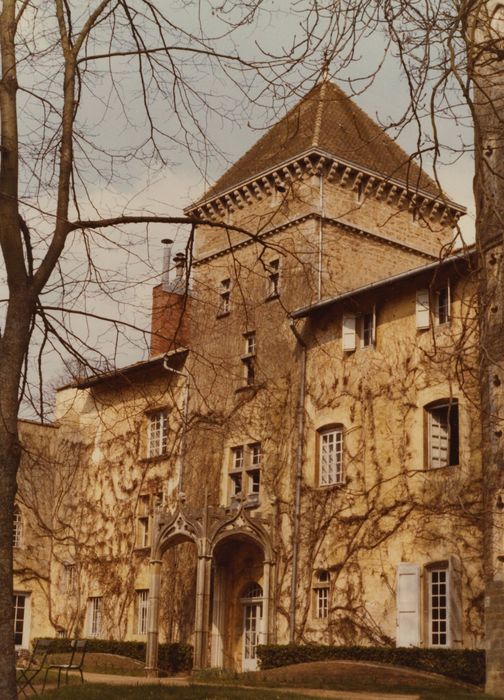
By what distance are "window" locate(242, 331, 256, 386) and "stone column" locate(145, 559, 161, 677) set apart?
18.2 feet

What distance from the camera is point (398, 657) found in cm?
2264

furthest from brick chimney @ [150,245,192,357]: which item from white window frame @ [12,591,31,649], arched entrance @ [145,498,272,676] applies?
white window frame @ [12,591,31,649]

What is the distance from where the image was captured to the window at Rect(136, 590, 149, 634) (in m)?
31.7

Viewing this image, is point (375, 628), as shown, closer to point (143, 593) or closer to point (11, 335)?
point (143, 593)

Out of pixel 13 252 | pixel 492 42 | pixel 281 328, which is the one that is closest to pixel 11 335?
pixel 13 252

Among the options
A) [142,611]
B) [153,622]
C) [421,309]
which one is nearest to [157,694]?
[153,622]

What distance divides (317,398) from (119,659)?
30.0 ft

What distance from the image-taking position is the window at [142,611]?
104 ft

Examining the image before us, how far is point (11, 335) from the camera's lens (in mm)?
10039

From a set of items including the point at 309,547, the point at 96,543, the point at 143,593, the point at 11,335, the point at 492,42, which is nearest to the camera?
the point at 492,42

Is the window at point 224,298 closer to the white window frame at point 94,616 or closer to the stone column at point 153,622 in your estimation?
the stone column at point 153,622

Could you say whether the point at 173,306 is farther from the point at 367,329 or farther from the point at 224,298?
the point at 224,298

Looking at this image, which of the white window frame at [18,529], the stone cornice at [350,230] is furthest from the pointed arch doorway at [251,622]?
the white window frame at [18,529]

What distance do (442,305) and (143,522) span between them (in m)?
12.9
